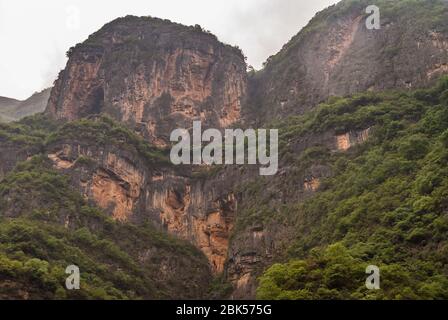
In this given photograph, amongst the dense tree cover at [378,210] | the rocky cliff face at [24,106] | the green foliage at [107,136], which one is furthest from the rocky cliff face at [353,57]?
the rocky cliff face at [24,106]

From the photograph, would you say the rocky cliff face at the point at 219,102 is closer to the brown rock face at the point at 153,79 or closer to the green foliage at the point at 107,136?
the brown rock face at the point at 153,79

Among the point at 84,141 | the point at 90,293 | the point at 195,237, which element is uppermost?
the point at 84,141

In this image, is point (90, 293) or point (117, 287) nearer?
point (90, 293)

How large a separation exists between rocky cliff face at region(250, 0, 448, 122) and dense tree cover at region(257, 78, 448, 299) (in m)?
4.69

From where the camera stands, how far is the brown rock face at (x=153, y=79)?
237ft

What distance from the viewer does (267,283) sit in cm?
3247

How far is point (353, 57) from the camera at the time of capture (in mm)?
67125

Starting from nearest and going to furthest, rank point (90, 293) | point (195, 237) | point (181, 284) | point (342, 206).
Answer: point (90, 293), point (342, 206), point (181, 284), point (195, 237)

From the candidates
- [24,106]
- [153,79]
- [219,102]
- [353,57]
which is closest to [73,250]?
[153,79]

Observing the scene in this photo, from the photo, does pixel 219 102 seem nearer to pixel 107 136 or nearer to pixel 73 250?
pixel 107 136
